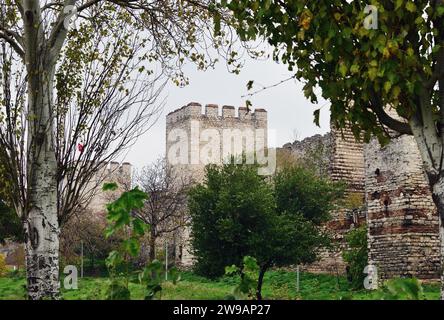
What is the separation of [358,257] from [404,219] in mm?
3297

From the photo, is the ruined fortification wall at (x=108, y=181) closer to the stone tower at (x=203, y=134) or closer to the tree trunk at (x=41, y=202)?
the stone tower at (x=203, y=134)

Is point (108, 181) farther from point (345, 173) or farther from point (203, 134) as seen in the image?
point (345, 173)

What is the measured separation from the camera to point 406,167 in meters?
18.5

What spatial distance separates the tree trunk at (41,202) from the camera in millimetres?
8188

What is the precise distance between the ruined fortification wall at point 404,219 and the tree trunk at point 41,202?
1200 cm

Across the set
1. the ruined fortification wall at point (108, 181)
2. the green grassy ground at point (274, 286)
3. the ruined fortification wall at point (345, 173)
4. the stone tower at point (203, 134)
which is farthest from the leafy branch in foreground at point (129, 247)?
the stone tower at point (203, 134)

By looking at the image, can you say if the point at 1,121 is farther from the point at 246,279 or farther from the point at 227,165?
the point at 227,165

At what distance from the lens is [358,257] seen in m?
21.4

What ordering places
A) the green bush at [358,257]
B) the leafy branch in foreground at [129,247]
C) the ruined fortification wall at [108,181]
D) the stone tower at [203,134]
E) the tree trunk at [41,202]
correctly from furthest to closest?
1. the stone tower at [203,134]
2. the ruined fortification wall at [108,181]
3. the green bush at [358,257]
4. the tree trunk at [41,202]
5. the leafy branch in foreground at [129,247]

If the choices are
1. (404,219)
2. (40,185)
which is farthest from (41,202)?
(404,219)

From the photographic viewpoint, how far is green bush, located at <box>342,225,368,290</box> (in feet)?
68.7

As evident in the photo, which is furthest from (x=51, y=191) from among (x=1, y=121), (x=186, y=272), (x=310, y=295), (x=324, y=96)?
(x=186, y=272)

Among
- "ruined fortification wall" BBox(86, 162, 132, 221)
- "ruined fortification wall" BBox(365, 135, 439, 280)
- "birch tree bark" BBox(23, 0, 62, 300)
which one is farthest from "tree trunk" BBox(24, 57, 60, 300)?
Answer: "ruined fortification wall" BBox(86, 162, 132, 221)

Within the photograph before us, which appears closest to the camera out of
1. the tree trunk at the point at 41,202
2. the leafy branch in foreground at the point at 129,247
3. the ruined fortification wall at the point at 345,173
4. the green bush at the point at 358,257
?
the leafy branch in foreground at the point at 129,247
